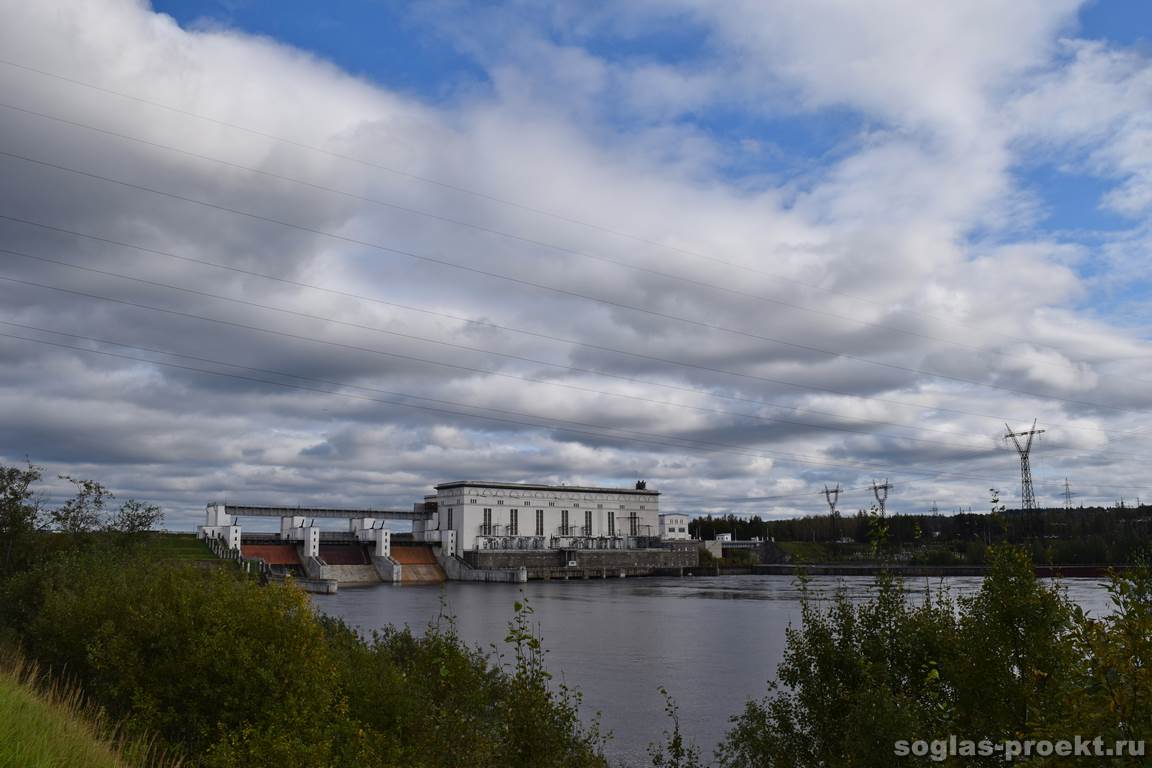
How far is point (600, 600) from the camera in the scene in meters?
84.2

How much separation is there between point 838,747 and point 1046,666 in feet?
13.1

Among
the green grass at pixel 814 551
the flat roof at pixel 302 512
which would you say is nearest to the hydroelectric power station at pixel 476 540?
the flat roof at pixel 302 512

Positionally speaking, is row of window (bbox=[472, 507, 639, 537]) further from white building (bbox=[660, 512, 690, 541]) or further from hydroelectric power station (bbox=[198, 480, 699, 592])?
white building (bbox=[660, 512, 690, 541])

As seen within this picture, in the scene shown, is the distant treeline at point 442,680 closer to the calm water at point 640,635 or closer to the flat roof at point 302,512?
the calm water at point 640,635

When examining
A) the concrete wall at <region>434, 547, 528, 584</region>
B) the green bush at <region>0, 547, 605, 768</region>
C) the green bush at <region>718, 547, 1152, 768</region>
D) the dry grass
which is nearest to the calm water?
the green bush at <region>718, 547, 1152, 768</region>

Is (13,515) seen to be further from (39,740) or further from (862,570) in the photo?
(862,570)

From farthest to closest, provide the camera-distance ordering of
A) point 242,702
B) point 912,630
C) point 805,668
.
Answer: point 805,668 → point 912,630 → point 242,702

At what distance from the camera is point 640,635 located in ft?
173

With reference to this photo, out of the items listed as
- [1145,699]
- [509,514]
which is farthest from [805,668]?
[509,514]

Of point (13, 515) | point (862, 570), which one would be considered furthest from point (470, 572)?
point (13, 515)

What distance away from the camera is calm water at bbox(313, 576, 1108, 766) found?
2958 cm

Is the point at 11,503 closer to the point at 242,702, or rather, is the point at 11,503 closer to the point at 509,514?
the point at 242,702

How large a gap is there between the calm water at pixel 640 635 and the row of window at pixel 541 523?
22.4m

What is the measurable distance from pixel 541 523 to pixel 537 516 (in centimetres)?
130
